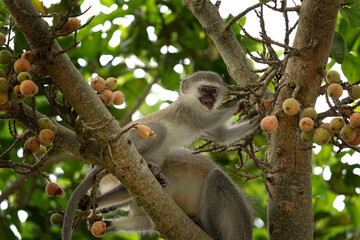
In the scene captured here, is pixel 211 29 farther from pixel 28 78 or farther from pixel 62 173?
pixel 62 173

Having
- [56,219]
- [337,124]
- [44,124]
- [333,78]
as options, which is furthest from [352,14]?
[56,219]

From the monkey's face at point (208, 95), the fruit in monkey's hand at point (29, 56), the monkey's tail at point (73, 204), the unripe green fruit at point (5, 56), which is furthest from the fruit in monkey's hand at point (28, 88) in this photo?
the monkey's face at point (208, 95)

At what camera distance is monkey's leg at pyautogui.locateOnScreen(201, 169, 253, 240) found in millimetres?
4270

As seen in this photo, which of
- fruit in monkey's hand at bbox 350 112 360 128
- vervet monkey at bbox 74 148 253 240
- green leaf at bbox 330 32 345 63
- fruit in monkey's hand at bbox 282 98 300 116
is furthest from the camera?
vervet monkey at bbox 74 148 253 240

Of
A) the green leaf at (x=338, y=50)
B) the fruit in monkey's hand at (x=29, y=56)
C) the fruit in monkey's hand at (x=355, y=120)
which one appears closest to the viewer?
the fruit in monkey's hand at (x=29, y=56)

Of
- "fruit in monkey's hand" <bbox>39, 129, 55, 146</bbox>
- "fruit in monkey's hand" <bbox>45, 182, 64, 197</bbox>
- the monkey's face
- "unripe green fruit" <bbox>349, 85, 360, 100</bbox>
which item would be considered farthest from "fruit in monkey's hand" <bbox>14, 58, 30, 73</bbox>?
the monkey's face

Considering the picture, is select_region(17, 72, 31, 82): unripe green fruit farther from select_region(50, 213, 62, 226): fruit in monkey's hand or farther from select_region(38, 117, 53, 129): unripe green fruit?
select_region(50, 213, 62, 226): fruit in monkey's hand

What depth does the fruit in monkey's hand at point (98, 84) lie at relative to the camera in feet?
9.77

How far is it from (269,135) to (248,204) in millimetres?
1015

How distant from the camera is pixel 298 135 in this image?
3.43 m

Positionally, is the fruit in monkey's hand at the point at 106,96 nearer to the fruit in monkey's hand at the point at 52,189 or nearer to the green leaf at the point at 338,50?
the fruit in monkey's hand at the point at 52,189

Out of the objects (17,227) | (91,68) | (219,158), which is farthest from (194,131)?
(17,227)

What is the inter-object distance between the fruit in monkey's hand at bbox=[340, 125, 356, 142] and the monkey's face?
246 cm

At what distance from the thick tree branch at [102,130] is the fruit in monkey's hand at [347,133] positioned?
1.19m
